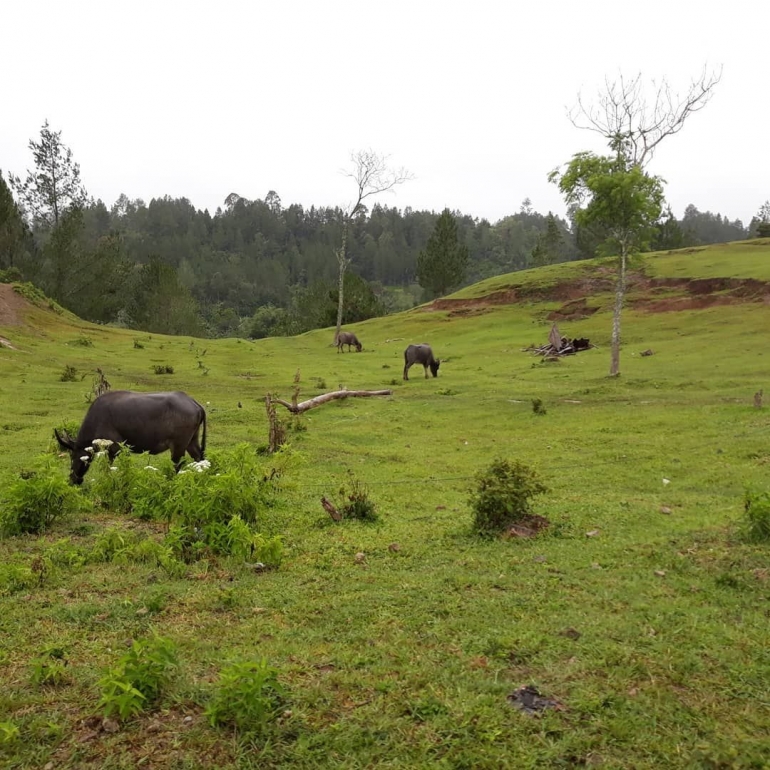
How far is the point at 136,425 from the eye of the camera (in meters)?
10.3

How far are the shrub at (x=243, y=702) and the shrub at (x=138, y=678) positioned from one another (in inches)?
18.6

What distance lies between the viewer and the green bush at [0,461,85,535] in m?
7.44

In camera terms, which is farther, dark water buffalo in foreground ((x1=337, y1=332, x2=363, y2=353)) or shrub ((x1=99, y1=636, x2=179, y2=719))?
dark water buffalo in foreground ((x1=337, y1=332, x2=363, y2=353))

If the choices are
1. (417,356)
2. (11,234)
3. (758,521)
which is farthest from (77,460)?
(11,234)

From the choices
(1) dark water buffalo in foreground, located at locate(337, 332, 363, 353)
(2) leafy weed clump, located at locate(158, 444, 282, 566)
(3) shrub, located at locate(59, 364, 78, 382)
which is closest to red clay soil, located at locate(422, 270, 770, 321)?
(1) dark water buffalo in foreground, located at locate(337, 332, 363, 353)

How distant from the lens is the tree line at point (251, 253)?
5632cm

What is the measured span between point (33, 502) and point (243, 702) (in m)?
5.13

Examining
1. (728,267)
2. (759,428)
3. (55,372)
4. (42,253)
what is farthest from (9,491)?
(42,253)

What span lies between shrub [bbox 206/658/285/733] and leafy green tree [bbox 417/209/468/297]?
73.1 m

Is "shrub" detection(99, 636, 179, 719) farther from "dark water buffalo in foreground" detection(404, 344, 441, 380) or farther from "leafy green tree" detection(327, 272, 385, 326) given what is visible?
"leafy green tree" detection(327, 272, 385, 326)

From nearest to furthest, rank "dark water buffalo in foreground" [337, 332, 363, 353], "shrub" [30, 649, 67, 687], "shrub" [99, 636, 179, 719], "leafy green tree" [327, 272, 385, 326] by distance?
"shrub" [99, 636, 179, 719], "shrub" [30, 649, 67, 687], "dark water buffalo in foreground" [337, 332, 363, 353], "leafy green tree" [327, 272, 385, 326]

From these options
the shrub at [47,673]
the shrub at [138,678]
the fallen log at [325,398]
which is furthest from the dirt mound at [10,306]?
the shrub at [138,678]

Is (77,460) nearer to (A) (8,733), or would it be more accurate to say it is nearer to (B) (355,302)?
(A) (8,733)

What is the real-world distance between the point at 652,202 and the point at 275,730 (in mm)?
24458
